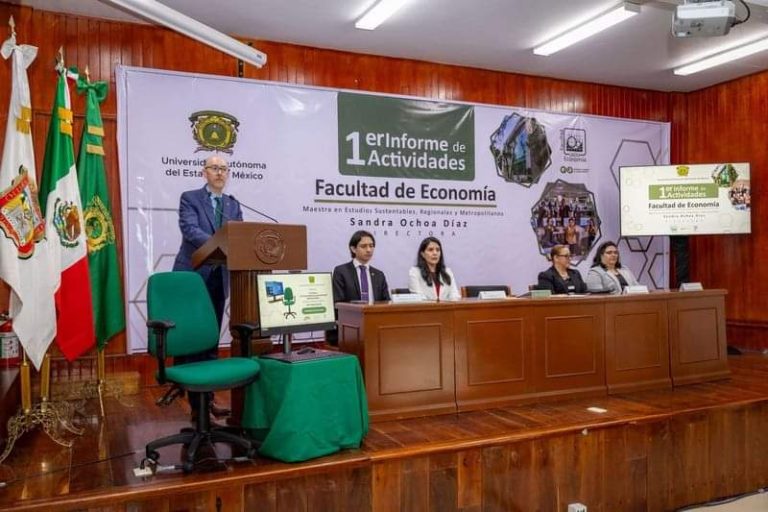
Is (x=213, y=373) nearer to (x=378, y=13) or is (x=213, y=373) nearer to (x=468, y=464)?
(x=468, y=464)

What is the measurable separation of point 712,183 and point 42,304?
620 cm

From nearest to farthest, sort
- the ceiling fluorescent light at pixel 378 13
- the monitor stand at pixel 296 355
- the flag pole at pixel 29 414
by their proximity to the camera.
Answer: the monitor stand at pixel 296 355 → the flag pole at pixel 29 414 → the ceiling fluorescent light at pixel 378 13

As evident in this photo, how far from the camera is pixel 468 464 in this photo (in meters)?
3.26

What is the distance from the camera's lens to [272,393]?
9.98ft

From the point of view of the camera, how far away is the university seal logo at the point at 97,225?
4.23m

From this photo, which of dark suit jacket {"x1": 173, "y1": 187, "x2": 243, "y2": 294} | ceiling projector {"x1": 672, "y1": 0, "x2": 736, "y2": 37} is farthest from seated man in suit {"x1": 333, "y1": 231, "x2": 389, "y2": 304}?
ceiling projector {"x1": 672, "y1": 0, "x2": 736, "y2": 37}

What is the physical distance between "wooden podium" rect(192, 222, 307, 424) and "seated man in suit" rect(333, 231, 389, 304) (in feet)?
5.06

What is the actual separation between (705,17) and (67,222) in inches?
168

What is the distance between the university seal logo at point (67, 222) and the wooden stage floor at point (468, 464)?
117cm

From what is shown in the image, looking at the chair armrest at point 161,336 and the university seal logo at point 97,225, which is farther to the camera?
the university seal logo at point 97,225

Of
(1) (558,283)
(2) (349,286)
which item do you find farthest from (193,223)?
(1) (558,283)

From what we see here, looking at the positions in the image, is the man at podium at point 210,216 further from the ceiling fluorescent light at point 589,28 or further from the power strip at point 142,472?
the ceiling fluorescent light at point 589,28

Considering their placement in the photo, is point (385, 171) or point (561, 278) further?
point (385, 171)

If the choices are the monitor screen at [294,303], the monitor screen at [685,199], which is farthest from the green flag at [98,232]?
the monitor screen at [685,199]
